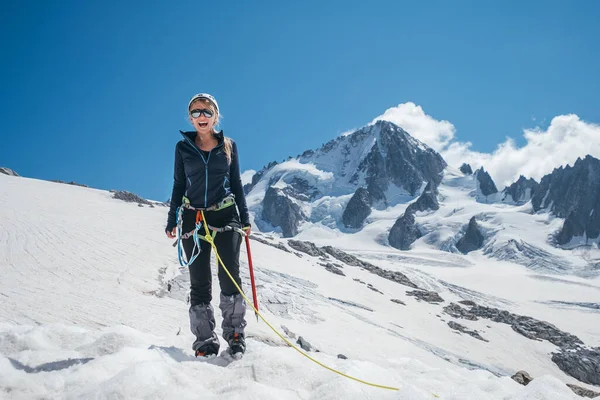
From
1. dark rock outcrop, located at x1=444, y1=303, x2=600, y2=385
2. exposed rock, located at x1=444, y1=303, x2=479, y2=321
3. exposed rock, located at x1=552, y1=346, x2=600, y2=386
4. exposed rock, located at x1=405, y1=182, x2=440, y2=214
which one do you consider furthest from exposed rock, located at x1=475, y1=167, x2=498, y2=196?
exposed rock, located at x1=552, y1=346, x2=600, y2=386

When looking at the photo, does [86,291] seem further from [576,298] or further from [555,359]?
[576,298]

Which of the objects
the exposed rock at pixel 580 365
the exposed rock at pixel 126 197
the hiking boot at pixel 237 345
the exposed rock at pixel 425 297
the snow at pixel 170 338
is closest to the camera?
the snow at pixel 170 338

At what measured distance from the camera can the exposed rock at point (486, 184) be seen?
184875 mm

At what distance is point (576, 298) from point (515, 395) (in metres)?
86.1

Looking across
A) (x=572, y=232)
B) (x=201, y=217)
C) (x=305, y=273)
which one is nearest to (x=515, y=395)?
(x=201, y=217)

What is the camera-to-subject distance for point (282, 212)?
184m

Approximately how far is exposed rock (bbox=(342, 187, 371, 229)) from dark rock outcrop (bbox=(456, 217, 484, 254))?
4939 centimetres

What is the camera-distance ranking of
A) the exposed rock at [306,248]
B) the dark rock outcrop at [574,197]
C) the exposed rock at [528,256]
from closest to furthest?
the exposed rock at [306,248] → the exposed rock at [528,256] → the dark rock outcrop at [574,197]

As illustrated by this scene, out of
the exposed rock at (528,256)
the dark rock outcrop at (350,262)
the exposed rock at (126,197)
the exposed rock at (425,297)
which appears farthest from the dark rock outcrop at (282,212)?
the exposed rock at (425,297)

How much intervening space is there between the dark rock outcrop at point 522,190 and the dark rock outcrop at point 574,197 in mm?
13103

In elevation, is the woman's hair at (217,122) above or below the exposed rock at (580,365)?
above

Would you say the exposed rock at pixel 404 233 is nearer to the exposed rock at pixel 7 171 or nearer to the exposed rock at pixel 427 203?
the exposed rock at pixel 427 203

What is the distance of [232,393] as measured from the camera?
124 inches

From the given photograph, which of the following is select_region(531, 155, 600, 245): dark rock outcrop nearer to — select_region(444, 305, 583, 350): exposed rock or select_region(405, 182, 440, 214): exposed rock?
select_region(405, 182, 440, 214): exposed rock
